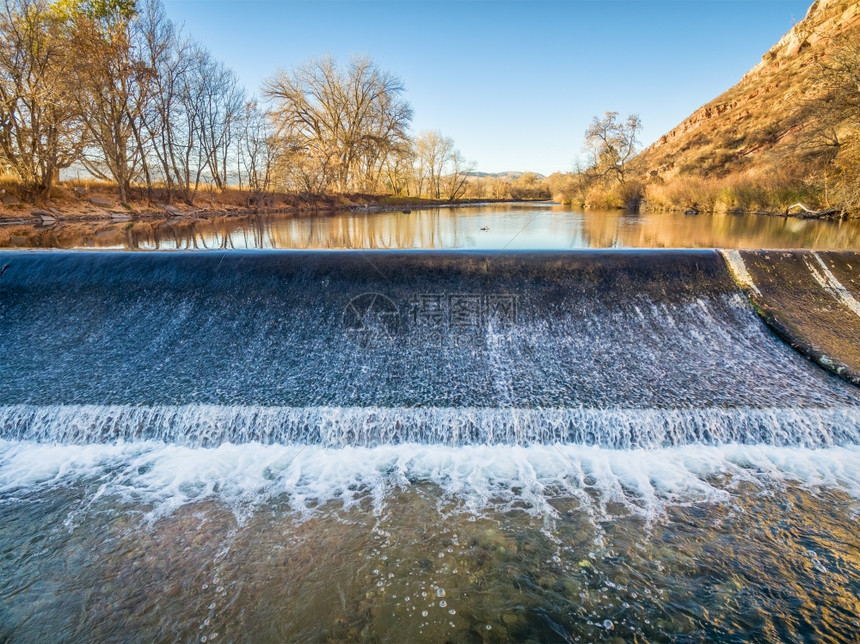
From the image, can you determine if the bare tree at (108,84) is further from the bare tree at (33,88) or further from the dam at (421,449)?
the dam at (421,449)

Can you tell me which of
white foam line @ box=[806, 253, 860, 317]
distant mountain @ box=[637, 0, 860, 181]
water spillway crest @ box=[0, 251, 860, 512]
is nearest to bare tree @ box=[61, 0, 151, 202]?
water spillway crest @ box=[0, 251, 860, 512]

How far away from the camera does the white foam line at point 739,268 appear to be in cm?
554

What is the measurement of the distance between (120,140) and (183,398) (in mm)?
23714

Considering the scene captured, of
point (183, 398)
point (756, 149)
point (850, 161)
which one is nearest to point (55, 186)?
point (183, 398)

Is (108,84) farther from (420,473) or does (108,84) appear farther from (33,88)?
(420,473)

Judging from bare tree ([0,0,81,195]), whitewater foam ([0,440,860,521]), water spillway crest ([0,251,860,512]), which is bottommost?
whitewater foam ([0,440,860,521])

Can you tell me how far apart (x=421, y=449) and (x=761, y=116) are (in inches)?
1910

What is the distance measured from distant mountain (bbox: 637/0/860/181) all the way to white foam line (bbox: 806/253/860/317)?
48.2ft

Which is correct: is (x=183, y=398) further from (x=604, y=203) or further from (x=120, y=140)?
(x=604, y=203)

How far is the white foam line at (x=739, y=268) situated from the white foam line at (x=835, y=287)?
0.91m

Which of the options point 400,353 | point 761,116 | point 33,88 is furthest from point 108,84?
point 761,116

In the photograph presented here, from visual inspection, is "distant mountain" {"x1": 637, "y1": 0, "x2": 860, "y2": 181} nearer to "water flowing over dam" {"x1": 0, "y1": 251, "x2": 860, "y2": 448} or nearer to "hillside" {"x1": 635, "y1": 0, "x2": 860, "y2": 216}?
"hillside" {"x1": 635, "y1": 0, "x2": 860, "y2": 216}

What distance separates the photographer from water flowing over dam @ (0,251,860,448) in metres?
3.90

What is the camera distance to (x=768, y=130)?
32.8 m
